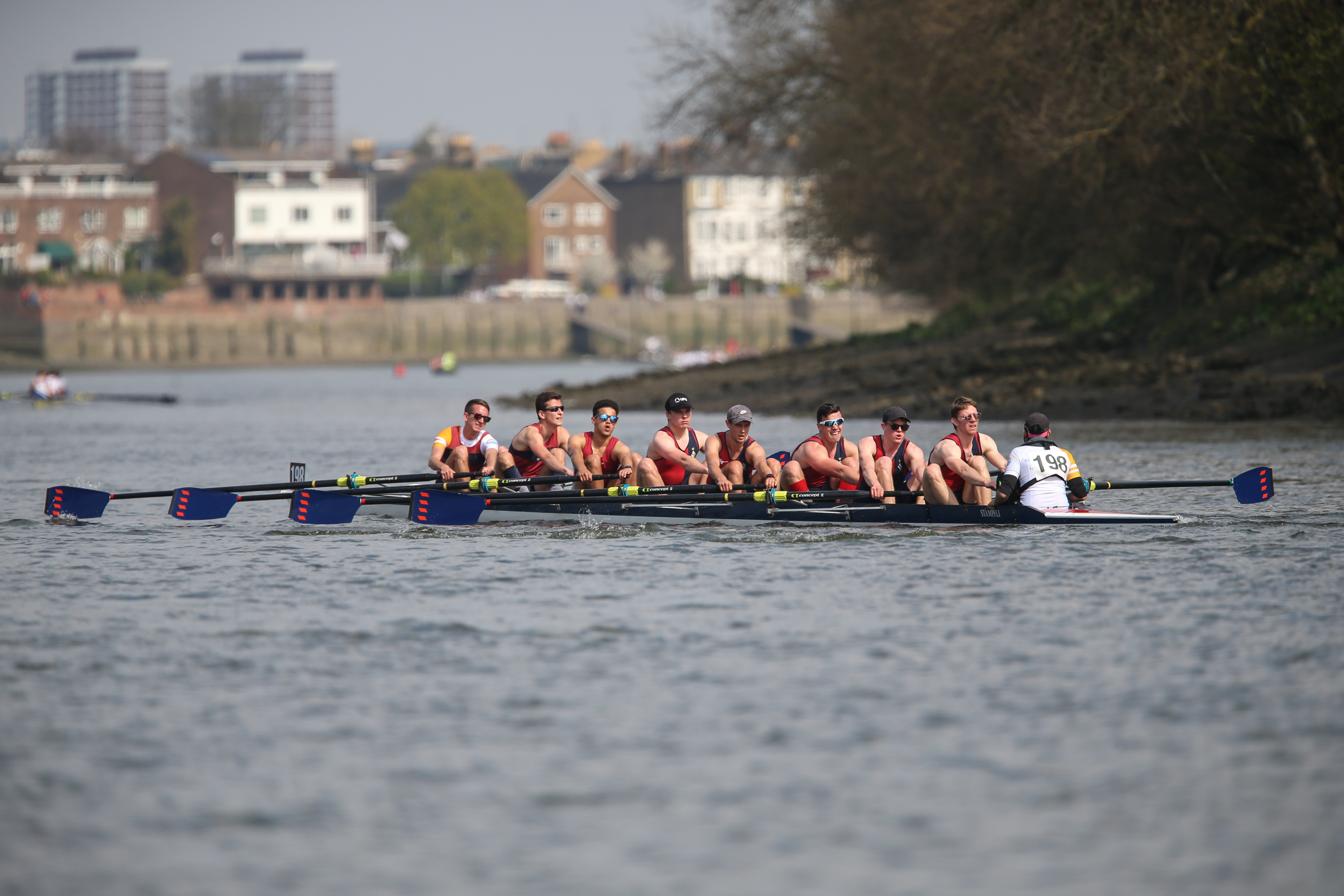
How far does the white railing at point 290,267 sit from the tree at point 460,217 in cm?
1192

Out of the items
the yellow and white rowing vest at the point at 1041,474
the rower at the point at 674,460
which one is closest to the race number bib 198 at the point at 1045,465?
the yellow and white rowing vest at the point at 1041,474

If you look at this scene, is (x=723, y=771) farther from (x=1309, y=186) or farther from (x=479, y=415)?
(x=1309, y=186)

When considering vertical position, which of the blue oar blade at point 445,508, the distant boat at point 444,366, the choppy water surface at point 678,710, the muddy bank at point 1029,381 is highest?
the distant boat at point 444,366

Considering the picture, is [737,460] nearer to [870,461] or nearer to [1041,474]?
[870,461]

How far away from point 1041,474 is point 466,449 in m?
6.83

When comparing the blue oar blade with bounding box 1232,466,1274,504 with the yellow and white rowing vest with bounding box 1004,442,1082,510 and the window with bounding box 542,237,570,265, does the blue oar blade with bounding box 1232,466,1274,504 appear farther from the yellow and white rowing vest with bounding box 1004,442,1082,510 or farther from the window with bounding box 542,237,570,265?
the window with bounding box 542,237,570,265

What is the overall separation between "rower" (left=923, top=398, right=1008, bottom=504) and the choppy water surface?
52cm

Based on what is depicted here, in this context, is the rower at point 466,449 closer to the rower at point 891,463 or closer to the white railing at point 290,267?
the rower at point 891,463

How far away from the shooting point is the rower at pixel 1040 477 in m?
16.0

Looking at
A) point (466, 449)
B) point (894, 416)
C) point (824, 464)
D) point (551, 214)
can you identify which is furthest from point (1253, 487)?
point (551, 214)

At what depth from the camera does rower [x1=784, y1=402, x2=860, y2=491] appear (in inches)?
664

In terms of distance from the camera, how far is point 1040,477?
16.0 m

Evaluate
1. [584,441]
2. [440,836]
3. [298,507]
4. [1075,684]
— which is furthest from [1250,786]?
[298,507]

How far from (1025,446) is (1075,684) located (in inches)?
236
